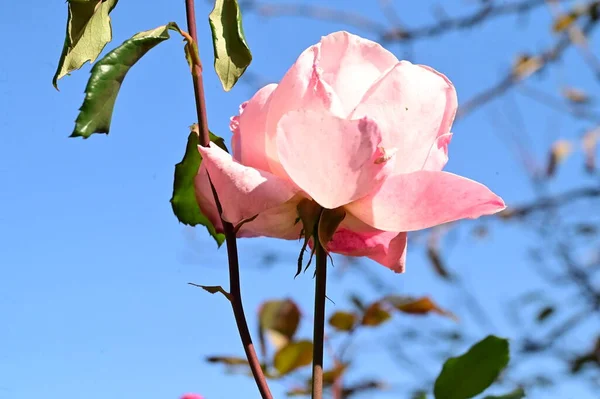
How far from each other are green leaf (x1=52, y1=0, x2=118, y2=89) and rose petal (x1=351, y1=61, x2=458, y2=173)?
0.44ft

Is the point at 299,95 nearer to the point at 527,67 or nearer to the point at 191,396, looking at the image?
the point at 191,396

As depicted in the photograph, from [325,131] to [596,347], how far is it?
1.29m

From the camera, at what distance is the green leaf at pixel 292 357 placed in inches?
28.7

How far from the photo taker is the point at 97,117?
34 cm

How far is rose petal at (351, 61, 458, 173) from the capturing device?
37 cm

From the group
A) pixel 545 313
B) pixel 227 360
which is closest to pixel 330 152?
pixel 227 360

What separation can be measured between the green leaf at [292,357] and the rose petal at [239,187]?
0.40 m

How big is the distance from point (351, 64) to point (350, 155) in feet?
0.25

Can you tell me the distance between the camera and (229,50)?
14.5 inches

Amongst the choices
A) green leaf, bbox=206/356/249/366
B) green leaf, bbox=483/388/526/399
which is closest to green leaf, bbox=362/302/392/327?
green leaf, bbox=206/356/249/366

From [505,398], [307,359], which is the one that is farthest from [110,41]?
[307,359]

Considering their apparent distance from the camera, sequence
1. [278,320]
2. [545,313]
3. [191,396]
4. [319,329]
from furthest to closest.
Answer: [545,313] → [278,320] → [191,396] → [319,329]

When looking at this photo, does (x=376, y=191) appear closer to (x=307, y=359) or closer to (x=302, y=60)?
(x=302, y=60)

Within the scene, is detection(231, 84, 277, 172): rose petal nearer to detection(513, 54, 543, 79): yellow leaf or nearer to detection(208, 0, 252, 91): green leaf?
detection(208, 0, 252, 91): green leaf
